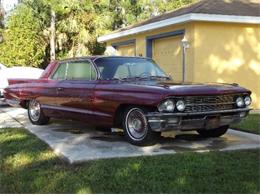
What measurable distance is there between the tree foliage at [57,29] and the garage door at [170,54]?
10.7m

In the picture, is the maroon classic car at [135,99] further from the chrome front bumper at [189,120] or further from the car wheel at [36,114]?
the car wheel at [36,114]

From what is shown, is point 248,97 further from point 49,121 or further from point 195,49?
point 195,49

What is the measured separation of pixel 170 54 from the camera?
16.2 metres

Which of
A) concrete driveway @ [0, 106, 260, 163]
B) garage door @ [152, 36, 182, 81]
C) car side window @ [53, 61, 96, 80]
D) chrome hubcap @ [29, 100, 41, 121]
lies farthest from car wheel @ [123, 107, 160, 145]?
garage door @ [152, 36, 182, 81]

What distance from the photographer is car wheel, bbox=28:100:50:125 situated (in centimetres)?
1013

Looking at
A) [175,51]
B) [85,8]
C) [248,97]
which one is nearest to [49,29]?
[85,8]

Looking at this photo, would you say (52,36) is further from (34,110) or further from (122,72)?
(122,72)

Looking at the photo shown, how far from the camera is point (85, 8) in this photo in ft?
95.2

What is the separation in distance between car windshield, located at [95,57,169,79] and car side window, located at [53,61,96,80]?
0.63 ft

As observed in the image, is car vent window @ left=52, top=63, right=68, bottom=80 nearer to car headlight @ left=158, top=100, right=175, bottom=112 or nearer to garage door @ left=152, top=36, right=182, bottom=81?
car headlight @ left=158, top=100, right=175, bottom=112

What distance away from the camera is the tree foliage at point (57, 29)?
2591 cm

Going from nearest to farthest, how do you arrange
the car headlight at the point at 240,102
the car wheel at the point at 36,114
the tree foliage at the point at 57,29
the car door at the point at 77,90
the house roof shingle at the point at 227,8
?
the car headlight at the point at 240,102 < the car door at the point at 77,90 < the car wheel at the point at 36,114 < the house roof shingle at the point at 227,8 < the tree foliage at the point at 57,29

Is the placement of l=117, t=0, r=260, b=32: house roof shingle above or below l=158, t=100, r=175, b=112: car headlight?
above

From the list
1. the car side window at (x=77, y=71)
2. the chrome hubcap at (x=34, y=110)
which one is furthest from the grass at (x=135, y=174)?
the chrome hubcap at (x=34, y=110)
